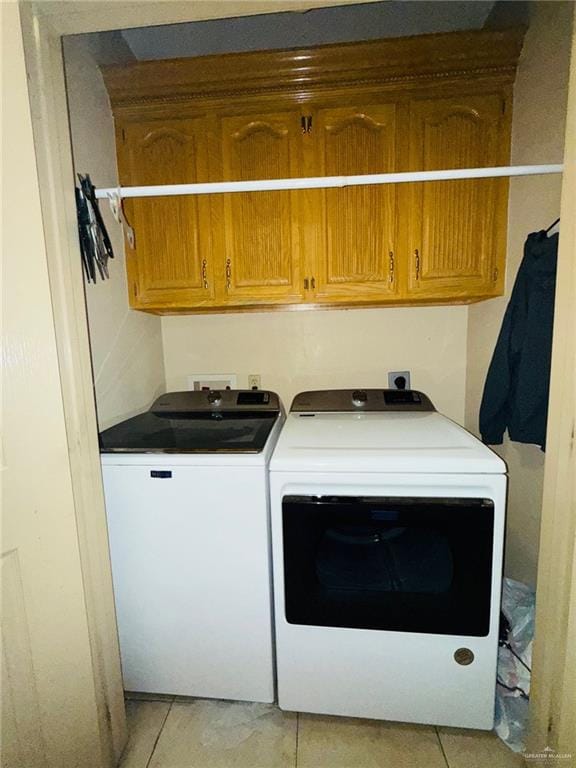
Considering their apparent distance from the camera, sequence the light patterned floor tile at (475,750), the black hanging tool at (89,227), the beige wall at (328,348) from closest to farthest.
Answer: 1. the black hanging tool at (89,227)
2. the light patterned floor tile at (475,750)
3. the beige wall at (328,348)

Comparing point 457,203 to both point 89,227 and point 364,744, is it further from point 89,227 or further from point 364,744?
point 364,744

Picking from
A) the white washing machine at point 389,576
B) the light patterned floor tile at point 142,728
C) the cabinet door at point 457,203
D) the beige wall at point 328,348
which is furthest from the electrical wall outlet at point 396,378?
the light patterned floor tile at point 142,728

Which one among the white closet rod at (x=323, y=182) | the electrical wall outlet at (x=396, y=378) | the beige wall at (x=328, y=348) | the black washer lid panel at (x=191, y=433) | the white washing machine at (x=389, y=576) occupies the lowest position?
the white washing machine at (x=389, y=576)

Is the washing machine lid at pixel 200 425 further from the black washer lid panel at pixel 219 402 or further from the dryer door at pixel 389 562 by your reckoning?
the dryer door at pixel 389 562

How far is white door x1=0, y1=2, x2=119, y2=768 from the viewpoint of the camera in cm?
79

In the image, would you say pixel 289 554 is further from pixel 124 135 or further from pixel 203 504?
pixel 124 135

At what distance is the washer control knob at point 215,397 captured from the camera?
68.8 inches

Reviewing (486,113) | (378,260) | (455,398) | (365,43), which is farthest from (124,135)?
(455,398)

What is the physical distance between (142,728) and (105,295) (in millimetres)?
1533

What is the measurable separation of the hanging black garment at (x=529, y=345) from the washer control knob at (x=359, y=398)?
525mm

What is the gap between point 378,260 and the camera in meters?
1.56

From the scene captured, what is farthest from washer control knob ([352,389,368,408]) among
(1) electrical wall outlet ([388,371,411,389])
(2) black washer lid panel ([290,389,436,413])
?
(1) electrical wall outlet ([388,371,411,389])

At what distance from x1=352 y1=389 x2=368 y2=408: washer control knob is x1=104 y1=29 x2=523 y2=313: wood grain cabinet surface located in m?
0.40

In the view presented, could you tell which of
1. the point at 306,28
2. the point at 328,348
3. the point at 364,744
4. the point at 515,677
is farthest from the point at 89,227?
the point at 515,677
